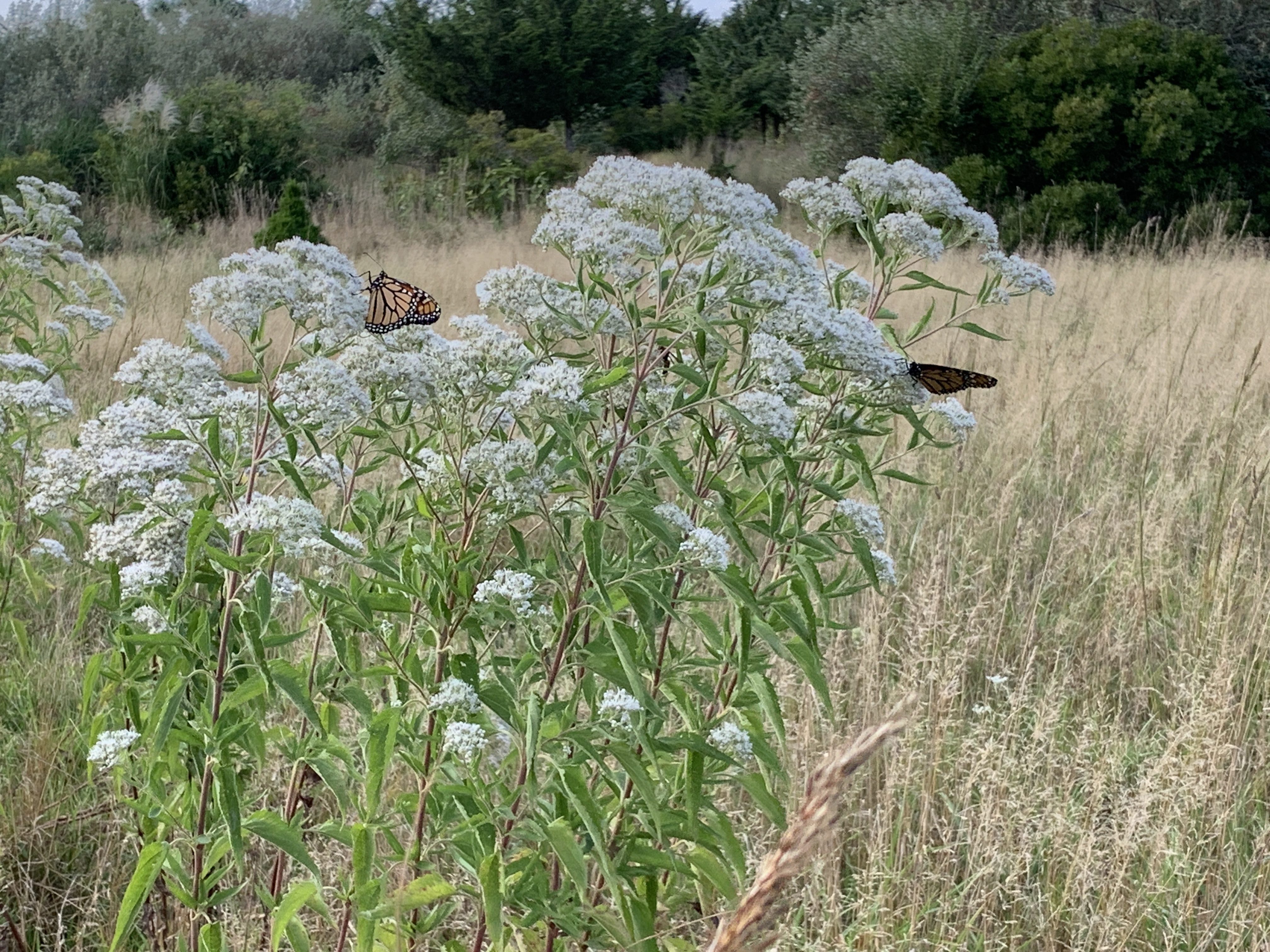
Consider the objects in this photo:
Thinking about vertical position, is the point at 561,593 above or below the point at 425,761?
above

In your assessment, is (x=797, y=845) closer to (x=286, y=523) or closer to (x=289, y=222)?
(x=286, y=523)

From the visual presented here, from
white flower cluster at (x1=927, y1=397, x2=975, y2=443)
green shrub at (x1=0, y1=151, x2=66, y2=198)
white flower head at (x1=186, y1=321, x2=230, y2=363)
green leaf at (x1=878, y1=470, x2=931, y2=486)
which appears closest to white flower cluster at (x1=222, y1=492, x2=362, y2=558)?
white flower head at (x1=186, y1=321, x2=230, y2=363)

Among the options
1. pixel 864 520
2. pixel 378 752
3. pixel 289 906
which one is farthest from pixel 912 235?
pixel 289 906

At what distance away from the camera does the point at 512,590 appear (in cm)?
169

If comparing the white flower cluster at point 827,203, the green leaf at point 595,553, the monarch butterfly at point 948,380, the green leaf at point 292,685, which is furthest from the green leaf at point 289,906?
the white flower cluster at point 827,203

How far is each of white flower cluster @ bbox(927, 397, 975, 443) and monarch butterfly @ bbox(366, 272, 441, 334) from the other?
3.76 ft

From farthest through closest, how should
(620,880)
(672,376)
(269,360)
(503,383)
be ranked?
1. (269,360)
2. (672,376)
3. (503,383)
4. (620,880)

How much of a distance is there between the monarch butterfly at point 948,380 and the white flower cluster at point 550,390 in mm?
810

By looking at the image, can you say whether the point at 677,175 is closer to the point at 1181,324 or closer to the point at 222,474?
the point at 222,474

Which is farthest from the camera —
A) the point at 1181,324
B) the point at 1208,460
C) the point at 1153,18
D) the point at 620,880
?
the point at 1153,18

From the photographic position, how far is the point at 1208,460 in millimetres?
4801

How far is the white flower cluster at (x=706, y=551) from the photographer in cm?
169

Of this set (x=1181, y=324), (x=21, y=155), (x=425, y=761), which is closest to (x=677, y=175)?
(x=425, y=761)

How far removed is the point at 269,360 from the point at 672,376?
4448 mm
